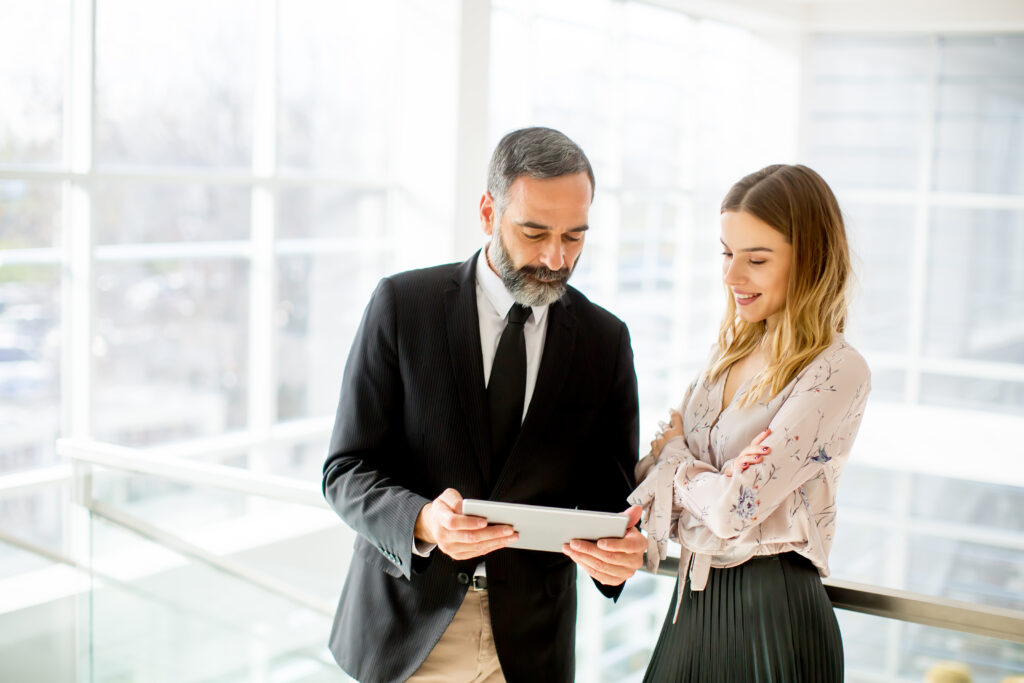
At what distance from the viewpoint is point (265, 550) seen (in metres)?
2.66

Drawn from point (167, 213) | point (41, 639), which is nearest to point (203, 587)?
point (41, 639)

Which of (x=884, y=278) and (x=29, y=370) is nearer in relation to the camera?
(x=29, y=370)

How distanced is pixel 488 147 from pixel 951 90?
5.66 m

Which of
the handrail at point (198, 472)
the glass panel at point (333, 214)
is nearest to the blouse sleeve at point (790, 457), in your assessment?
the handrail at point (198, 472)

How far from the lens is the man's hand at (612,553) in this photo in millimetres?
1719

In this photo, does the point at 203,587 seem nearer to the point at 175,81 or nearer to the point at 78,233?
the point at 78,233

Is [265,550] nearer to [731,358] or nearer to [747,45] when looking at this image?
[731,358]

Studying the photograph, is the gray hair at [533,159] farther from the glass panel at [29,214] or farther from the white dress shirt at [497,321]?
the glass panel at [29,214]

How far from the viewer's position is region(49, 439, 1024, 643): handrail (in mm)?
1893

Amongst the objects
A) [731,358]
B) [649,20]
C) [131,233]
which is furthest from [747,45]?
[731,358]

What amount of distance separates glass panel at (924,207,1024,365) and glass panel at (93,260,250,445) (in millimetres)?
6893

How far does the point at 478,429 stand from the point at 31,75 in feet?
14.6

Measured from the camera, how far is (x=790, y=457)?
180 cm

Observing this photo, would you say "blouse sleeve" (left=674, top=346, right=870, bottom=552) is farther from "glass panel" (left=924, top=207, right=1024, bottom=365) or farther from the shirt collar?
"glass panel" (left=924, top=207, right=1024, bottom=365)
